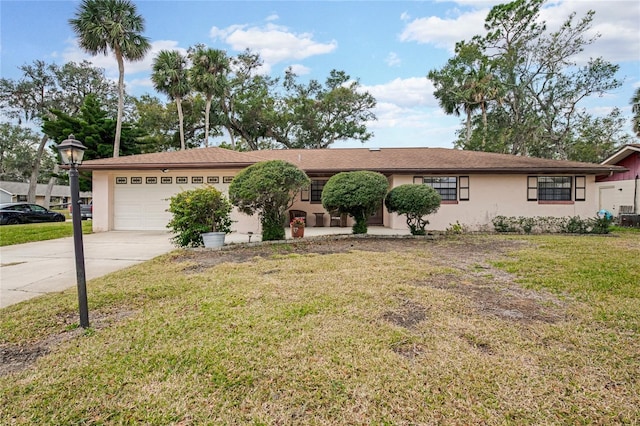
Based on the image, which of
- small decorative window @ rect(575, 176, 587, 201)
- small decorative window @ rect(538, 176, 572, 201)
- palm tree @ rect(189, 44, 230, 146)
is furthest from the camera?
palm tree @ rect(189, 44, 230, 146)

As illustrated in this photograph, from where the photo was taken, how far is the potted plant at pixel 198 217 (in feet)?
26.2

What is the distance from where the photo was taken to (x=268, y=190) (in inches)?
330

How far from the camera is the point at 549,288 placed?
4625 millimetres

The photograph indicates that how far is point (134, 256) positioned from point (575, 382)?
26.8ft

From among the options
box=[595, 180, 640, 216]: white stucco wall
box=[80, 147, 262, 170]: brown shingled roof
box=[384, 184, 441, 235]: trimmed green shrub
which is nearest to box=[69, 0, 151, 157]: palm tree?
box=[80, 147, 262, 170]: brown shingled roof

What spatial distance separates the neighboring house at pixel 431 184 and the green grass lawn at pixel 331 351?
781 centimetres

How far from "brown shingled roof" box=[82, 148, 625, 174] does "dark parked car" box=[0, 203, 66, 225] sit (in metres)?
7.84

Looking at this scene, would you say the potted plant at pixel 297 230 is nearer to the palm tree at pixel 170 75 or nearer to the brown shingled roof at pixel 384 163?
the brown shingled roof at pixel 384 163

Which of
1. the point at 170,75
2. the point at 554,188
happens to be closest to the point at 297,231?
the point at 554,188

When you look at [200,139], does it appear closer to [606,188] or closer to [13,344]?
[13,344]

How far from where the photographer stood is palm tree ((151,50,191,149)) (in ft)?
63.6

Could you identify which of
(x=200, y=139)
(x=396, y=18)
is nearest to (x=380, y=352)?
(x=396, y=18)

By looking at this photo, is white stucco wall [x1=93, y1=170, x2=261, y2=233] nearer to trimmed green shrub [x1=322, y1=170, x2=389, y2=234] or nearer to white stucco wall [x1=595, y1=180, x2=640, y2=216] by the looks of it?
trimmed green shrub [x1=322, y1=170, x2=389, y2=234]

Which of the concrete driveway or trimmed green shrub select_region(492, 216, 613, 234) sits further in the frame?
trimmed green shrub select_region(492, 216, 613, 234)
